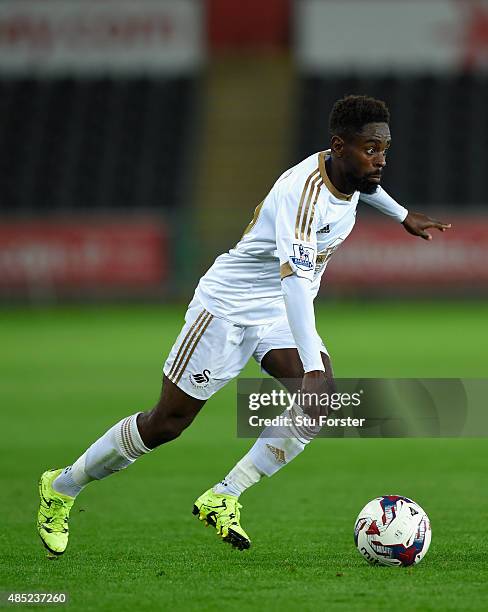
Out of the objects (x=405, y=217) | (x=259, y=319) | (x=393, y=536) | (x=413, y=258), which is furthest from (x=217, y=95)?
(x=393, y=536)

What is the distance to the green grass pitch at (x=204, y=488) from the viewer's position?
5324mm

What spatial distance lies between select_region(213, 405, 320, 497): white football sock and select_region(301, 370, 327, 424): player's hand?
27.4 inches

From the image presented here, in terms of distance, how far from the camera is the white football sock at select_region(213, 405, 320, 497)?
6348 mm

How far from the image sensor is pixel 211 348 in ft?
20.6

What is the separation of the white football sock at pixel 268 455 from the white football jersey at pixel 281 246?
0.57 metres

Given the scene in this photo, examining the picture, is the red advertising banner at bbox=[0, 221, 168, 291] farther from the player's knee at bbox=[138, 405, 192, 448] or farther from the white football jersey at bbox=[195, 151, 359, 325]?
the player's knee at bbox=[138, 405, 192, 448]

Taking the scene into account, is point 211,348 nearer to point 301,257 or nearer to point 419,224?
point 301,257

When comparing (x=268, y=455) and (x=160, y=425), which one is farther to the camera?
(x=268, y=455)

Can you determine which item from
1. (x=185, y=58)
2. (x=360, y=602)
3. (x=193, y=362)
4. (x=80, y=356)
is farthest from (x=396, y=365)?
(x=185, y=58)

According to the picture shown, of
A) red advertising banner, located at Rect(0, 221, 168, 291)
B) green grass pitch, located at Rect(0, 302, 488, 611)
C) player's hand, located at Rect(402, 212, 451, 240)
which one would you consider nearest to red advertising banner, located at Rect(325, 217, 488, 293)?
red advertising banner, located at Rect(0, 221, 168, 291)

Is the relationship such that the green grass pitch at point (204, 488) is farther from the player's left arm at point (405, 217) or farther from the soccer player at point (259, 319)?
the player's left arm at point (405, 217)

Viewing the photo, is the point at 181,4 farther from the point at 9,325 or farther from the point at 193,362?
the point at 193,362

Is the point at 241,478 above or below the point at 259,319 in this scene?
below

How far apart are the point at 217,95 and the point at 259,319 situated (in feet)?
74.4
